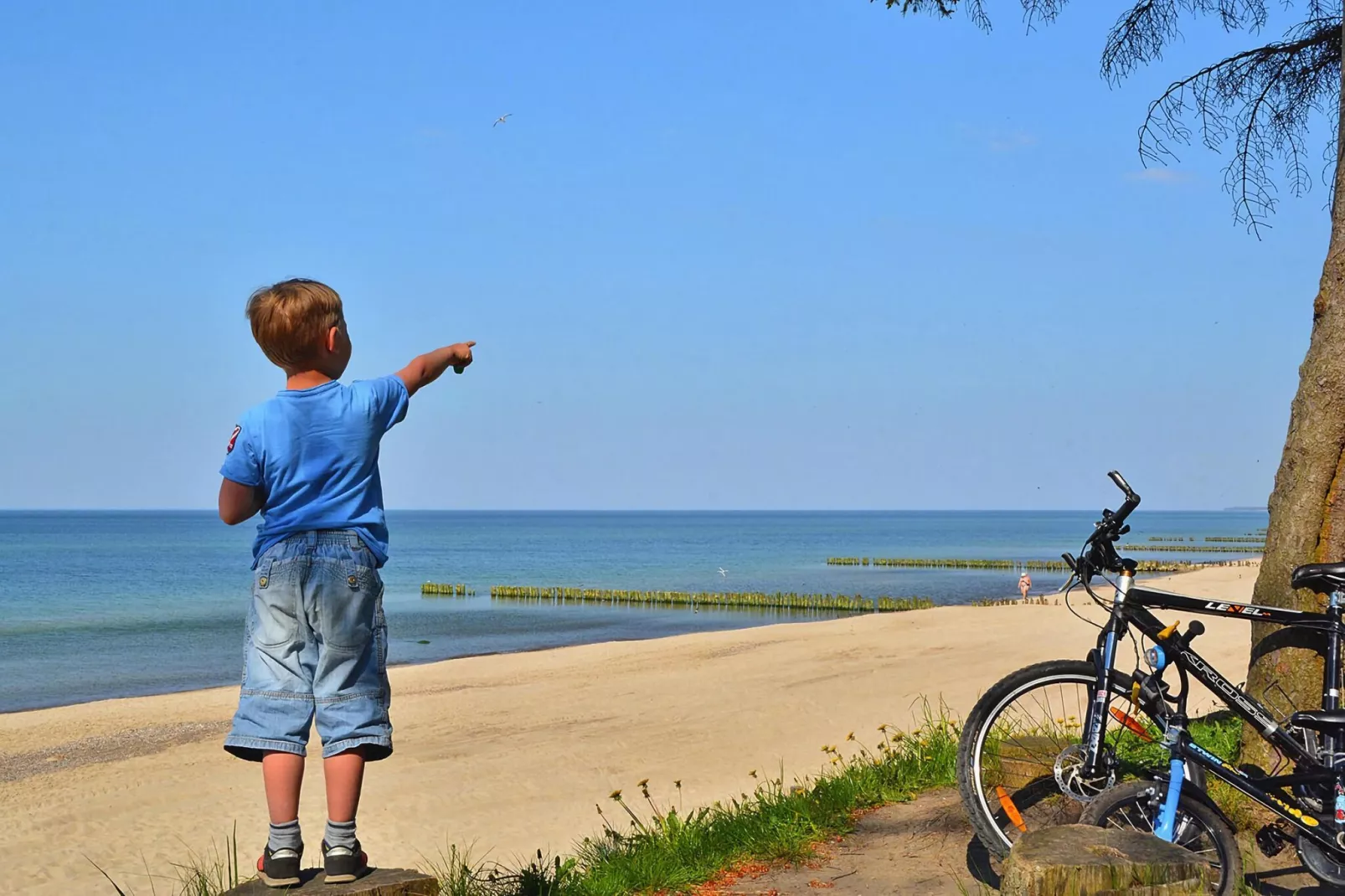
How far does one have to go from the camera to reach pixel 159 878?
9.20 m

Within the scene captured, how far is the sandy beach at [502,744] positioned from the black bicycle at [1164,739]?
224 inches

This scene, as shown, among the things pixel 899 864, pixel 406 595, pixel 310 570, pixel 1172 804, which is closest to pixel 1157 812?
pixel 1172 804

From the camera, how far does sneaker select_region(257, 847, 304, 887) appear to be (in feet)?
11.4

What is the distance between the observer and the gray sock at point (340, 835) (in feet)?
11.6

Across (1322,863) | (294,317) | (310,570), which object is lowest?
(1322,863)

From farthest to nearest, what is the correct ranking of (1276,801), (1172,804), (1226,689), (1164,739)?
(1226,689)
(1276,801)
(1164,739)
(1172,804)

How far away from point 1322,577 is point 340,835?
3.80m

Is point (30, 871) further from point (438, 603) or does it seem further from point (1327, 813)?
point (438, 603)

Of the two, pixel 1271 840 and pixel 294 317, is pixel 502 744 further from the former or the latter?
pixel 294 317

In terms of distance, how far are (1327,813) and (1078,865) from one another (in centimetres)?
172

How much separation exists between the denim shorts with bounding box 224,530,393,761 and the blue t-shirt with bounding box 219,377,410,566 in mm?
93

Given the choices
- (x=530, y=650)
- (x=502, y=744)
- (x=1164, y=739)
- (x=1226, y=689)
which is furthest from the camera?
(x=530, y=650)

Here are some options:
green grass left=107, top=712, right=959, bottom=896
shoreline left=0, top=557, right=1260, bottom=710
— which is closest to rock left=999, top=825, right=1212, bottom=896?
green grass left=107, top=712, right=959, bottom=896

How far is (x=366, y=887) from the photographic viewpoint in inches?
138
